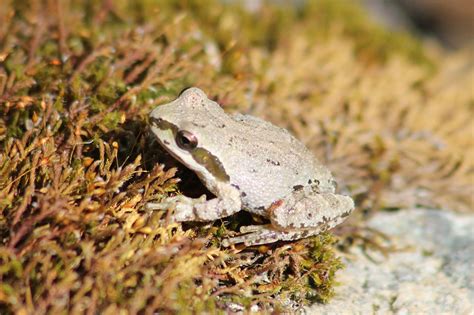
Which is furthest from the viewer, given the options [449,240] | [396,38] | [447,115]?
[396,38]

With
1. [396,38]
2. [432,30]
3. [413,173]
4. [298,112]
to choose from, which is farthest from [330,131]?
[432,30]

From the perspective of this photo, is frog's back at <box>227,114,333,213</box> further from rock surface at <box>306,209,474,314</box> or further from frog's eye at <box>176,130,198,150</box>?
rock surface at <box>306,209,474,314</box>

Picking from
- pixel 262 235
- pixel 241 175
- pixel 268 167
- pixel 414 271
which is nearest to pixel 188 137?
pixel 241 175

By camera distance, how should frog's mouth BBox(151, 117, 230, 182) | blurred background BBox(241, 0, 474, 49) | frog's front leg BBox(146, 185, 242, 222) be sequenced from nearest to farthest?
frog's front leg BBox(146, 185, 242, 222) → frog's mouth BBox(151, 117, 230, 182) → blurred background BBox(241, 0, 474, 49)

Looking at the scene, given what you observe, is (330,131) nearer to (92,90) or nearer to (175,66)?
(175,66)

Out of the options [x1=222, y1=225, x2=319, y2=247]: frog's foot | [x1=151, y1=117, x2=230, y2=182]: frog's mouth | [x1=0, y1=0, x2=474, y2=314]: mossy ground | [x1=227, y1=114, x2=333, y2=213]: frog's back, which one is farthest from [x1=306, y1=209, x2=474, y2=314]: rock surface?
[x1=151, y1=117, x2=230, y2=182]: frog's mouth

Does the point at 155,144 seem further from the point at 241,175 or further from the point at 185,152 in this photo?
the point at 241,175
